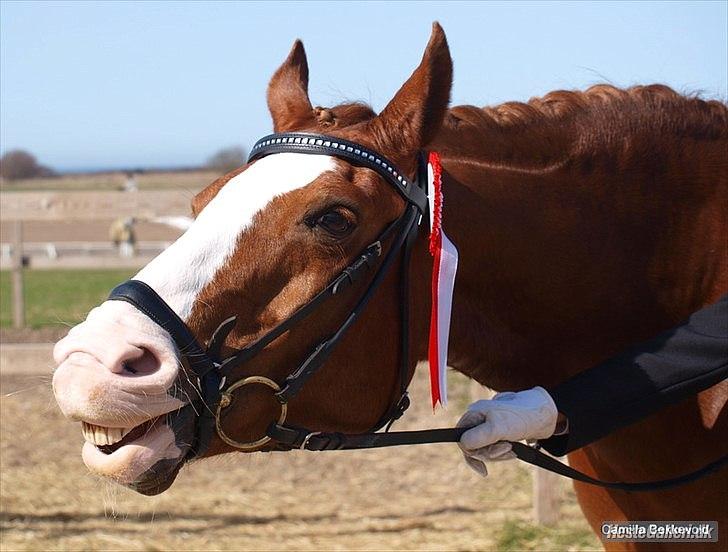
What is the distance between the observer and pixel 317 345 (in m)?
2.21

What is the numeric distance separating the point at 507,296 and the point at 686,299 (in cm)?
58

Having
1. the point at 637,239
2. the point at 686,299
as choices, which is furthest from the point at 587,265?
the point at 686,299

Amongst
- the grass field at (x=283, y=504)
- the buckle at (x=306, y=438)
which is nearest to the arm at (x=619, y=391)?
the buckle at (x=306, y=438)

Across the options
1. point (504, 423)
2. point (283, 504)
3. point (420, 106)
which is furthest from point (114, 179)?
point (504, 423)

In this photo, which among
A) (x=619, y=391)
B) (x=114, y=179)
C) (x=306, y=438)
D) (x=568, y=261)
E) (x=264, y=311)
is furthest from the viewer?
(x=114, y=179)

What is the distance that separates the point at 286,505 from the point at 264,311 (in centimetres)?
382

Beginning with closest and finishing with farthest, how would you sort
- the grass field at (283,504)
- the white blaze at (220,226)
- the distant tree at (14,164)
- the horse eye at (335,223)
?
the white blaze at (220,226) < the horse eye at (335,223) < the grass field at (283,504) < the distant tree at (14,164)

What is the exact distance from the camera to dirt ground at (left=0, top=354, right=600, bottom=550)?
5.08 m

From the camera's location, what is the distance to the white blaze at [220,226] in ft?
6.68

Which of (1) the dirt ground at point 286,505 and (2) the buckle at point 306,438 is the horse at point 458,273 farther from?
(1) the dirt ground at point 286,505

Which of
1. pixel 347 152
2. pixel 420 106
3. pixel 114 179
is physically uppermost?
pixel 420 106

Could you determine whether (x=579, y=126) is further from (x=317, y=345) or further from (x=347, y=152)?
(x=317, y=345)

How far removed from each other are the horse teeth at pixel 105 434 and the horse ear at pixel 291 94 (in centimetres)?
95

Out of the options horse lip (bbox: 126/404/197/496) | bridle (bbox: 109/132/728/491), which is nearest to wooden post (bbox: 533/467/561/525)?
bridle (bbox: 109/132/728/491)
